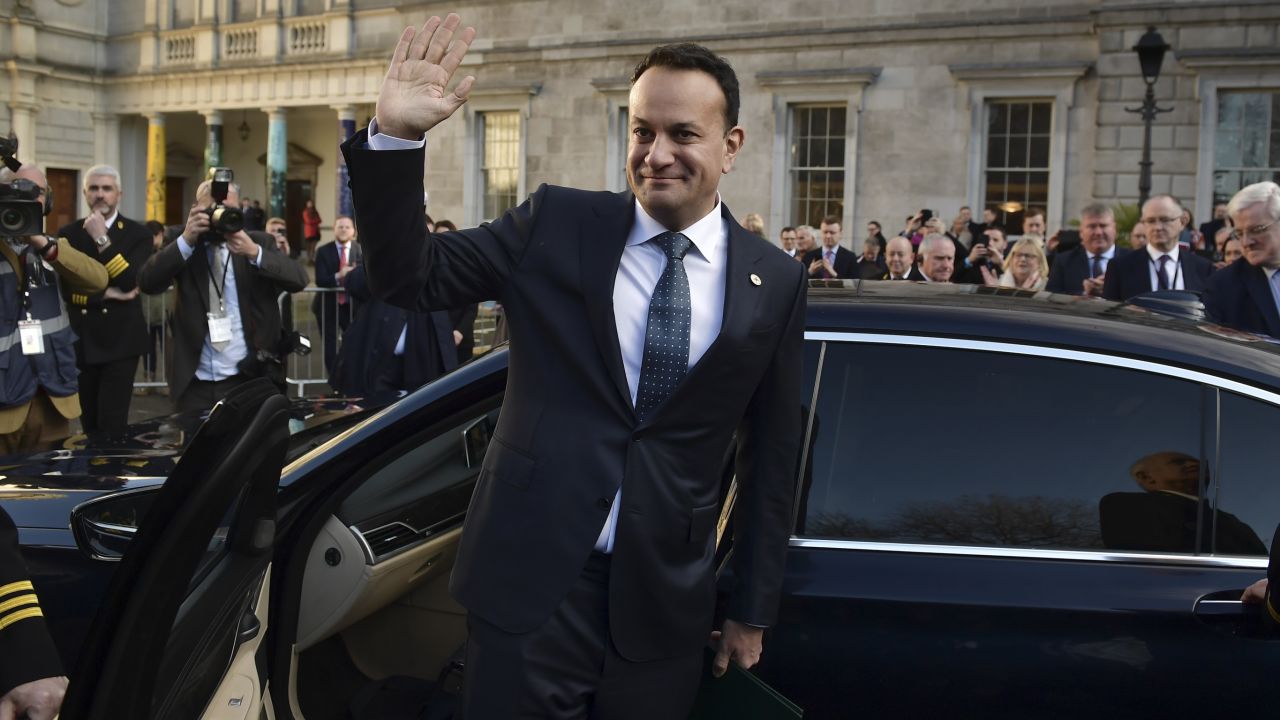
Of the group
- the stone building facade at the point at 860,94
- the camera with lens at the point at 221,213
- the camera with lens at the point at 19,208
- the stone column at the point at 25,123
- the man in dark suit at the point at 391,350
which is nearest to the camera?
the camera with lens at the point at 19,208

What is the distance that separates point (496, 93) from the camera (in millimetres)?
24172

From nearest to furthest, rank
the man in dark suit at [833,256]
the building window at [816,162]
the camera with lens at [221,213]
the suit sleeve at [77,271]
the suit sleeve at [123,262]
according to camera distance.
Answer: the suit sleeve at [77,271] < the camera with lens at [221,213] < the suit sleeve at [123,262] < the man in dark suit at [833,256] < the building window at [816,162]

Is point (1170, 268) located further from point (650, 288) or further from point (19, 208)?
point (19, 208)

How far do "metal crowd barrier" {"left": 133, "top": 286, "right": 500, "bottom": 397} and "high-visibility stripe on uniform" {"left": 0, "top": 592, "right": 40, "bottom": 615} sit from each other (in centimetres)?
907

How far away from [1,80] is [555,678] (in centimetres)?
3729

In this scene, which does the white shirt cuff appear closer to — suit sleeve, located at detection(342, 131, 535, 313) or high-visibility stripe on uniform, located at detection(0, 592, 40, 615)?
suit sleeve, located at detection(342, 131, 535, 313)

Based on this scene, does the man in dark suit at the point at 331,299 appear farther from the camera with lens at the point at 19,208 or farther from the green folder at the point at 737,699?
the green folder at the point at 737,699

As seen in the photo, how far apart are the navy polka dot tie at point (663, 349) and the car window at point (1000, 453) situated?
0.55 metres

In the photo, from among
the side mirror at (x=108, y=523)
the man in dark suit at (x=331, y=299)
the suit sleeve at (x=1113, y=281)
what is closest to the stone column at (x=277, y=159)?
the man in dark suit at (x=331, y=299)

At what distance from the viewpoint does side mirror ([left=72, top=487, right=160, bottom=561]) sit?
2.89m

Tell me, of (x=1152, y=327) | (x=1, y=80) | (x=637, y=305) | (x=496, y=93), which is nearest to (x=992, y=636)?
(x=1152, y=327)

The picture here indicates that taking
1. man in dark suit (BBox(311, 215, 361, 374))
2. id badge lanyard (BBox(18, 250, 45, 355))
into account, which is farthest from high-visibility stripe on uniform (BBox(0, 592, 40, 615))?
man in dark suit (BBox(311, 215, 361, 374))

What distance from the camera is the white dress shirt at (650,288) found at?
7.61ft

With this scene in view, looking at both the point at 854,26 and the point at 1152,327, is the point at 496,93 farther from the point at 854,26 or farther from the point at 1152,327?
the point at 1152,327
